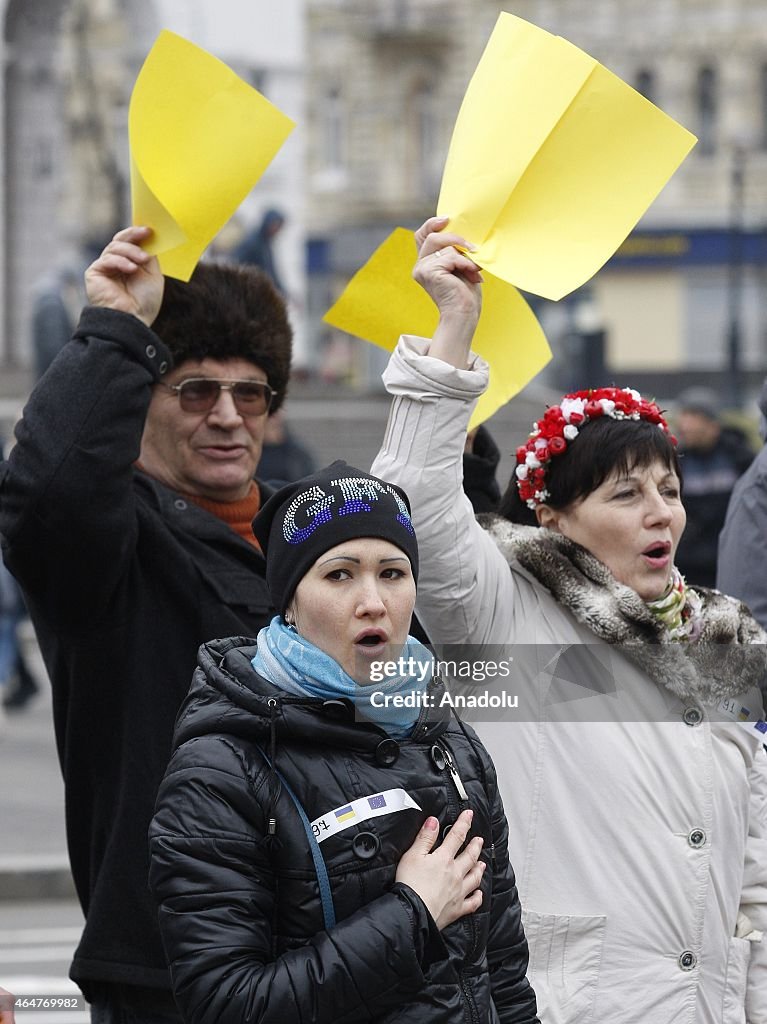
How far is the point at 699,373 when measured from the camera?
40.2m

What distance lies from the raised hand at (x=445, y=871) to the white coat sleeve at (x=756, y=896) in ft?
2.75

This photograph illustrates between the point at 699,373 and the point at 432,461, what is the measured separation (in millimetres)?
37935

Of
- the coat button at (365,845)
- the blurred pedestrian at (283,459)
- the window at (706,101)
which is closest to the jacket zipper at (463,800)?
the coat button at (365,845)

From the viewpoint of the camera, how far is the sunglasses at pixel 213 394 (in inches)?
133

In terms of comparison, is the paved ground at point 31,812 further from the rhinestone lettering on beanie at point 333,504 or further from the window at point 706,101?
the window at point 706,101

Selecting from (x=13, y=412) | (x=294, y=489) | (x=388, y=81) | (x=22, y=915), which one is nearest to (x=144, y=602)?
(x=294, y=489)

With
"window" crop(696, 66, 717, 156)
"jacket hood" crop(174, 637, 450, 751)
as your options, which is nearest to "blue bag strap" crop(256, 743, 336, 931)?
"jacket hood" crop(174, 637, 450, 751)

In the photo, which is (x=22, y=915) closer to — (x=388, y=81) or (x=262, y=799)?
(x=262, y=799)

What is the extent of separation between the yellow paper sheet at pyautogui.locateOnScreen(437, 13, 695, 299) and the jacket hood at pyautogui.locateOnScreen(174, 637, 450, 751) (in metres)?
0.87

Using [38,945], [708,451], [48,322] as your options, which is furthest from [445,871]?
[48,322]

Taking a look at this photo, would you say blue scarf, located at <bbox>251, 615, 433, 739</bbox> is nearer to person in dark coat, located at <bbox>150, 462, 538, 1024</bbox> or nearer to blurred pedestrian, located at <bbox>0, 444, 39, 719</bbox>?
person in dark coat, located at <bbox>150, 462, 538, 1024</bbox>

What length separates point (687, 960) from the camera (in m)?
3.05

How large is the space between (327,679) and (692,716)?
867 millimetres

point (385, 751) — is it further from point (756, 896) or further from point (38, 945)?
point (38, 945)
